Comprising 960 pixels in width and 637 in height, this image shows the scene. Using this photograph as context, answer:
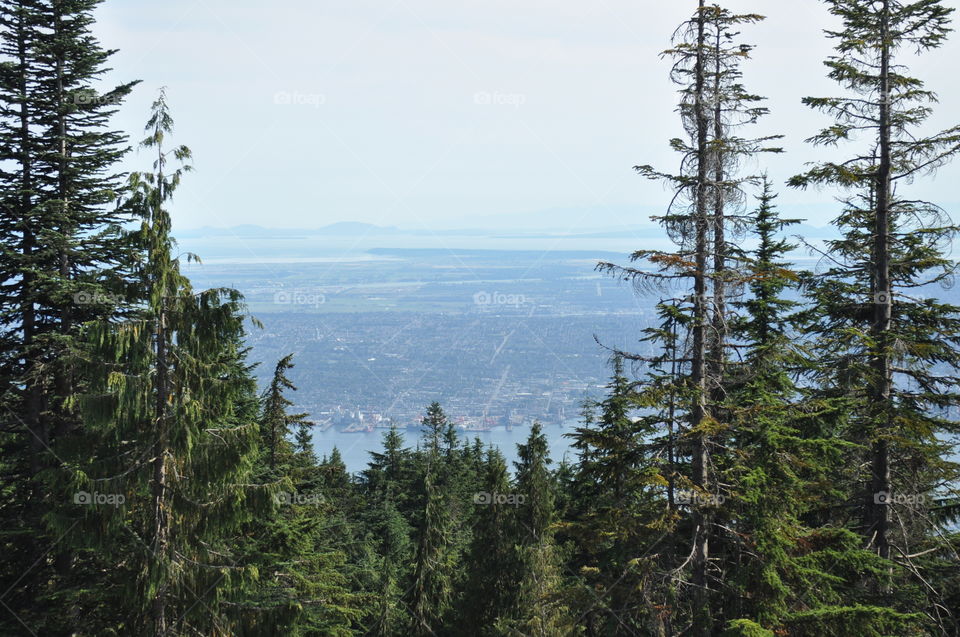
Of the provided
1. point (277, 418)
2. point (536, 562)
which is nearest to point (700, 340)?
point (536, 562)

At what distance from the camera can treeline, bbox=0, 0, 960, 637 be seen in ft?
35.7

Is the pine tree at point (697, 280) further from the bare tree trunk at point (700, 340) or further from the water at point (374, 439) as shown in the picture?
the water at point (374, 439)

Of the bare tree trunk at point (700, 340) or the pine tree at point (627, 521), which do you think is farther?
the bare tree trunk at point (700, 340)

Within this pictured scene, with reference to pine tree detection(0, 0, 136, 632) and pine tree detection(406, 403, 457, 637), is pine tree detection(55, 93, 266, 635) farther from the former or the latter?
pine tree detection(406, 403, 457, 637)

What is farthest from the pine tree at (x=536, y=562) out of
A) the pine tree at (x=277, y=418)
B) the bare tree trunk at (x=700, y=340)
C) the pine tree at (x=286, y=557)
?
the pine tree at (x=277, y=418)

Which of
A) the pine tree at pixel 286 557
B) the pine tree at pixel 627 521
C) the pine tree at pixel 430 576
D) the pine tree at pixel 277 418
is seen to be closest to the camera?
the pine tree at pixel 627 521

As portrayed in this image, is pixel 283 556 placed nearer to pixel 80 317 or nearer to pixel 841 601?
pixel 80 317

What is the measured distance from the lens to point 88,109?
1586cm

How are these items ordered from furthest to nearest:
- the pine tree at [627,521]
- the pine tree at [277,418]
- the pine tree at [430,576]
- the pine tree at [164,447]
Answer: the pine tree at [430,576] < the pine tree at [277,418] < the pine tree at [627,521] < the pine tree at [164,447]

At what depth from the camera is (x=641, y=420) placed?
11.9 meters

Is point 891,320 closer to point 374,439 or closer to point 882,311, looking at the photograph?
point 882,311

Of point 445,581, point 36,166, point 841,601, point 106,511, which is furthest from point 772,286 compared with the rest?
point 36,166

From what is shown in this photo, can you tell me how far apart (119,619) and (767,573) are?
10.7 metres

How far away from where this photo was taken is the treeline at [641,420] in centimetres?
1088
